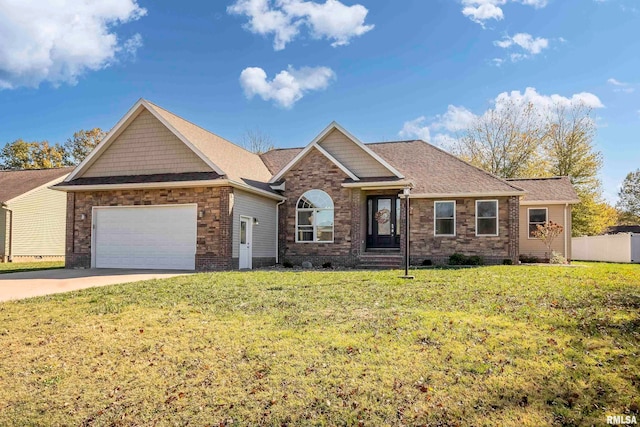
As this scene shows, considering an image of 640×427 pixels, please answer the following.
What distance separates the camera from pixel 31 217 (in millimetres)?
24703

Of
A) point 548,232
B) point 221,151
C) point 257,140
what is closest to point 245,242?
point 221,151

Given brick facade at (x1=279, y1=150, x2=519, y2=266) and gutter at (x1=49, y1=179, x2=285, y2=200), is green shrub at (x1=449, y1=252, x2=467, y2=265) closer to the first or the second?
brick facade at (x1=279, y1=150, x2=519, y2=266)

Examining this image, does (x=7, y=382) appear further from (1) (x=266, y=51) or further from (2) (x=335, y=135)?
(1) (x=266, y=51)

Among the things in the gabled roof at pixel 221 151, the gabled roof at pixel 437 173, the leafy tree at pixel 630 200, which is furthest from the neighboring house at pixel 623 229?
the gabled roof at pixel 221 151

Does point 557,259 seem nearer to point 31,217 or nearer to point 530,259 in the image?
point 530,259

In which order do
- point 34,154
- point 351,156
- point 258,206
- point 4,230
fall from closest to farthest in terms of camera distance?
point 258,206 → point 351,156 → point 4,230 → point 34,154

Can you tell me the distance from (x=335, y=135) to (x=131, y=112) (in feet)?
27.0

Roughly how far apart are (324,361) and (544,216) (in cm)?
1874

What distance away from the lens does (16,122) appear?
104ft

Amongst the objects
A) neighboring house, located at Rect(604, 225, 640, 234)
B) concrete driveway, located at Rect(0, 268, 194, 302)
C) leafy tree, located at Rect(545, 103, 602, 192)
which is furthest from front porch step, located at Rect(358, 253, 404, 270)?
neighboring house, located at Rect(604, 225, 640, 234)

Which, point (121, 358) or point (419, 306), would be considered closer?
point (121, 358)

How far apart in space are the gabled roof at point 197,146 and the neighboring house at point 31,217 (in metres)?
9.23

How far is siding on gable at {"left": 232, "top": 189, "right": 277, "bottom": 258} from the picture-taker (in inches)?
625

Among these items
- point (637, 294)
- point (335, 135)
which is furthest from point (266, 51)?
point (637, 294)
